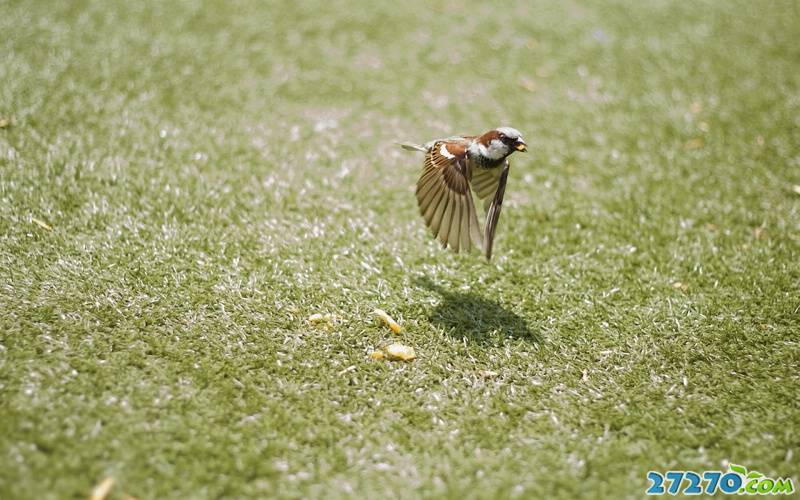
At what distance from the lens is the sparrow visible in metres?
3.31

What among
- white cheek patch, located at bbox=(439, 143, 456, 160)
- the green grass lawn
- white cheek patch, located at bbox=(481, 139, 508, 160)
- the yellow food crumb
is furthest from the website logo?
white cheek patch, located at bbox=(439, 143, 456, 160)

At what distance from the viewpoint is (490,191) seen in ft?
12.0

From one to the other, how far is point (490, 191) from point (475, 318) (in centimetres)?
77

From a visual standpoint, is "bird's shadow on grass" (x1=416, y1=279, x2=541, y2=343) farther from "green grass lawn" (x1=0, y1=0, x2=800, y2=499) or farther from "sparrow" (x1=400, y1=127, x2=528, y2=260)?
"sparrow" (x1=400, y1=127, x2=528, y2=260)

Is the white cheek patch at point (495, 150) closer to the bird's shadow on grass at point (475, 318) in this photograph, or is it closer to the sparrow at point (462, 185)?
the sparrow at point (462, 185)

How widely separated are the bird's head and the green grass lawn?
0.91m

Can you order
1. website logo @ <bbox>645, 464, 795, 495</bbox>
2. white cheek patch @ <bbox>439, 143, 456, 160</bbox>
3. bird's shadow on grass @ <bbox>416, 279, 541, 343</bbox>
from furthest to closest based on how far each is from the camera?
bird's shadow on grass @ <bbox>416, 279, 541, 343</bbox> < white cheek patch @ <bbox>439, 143, 456, 160</bbox> < website logo @ <bbox>645, 464, 795, 495</bbox>

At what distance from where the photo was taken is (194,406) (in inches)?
115

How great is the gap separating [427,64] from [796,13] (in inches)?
201

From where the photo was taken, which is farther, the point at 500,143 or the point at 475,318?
the point at 475,318

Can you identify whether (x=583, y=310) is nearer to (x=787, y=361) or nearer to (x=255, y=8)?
(x=787, y=361)

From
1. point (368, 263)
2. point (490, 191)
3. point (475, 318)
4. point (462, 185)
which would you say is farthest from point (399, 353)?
point (490, 191)

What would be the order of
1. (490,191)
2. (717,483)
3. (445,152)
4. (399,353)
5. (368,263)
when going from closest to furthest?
(717,483) → (399,353) → (445,152) → (490,191) → (368,263)

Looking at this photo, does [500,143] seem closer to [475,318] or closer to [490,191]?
[490,191]
